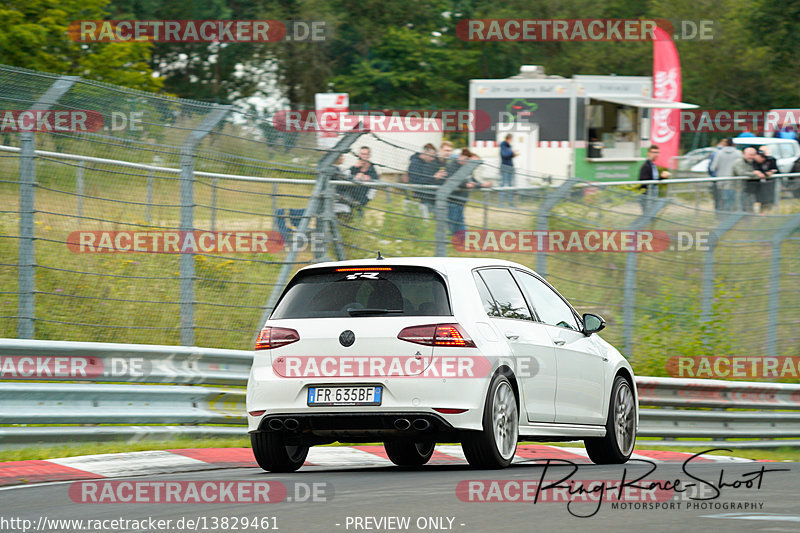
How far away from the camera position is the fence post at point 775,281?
1800 centimetres

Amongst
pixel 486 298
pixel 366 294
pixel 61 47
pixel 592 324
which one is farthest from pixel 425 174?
pixel 61 47

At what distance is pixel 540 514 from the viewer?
7059 mm

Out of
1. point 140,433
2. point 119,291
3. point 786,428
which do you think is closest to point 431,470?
point 140,433

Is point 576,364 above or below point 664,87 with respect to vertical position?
below

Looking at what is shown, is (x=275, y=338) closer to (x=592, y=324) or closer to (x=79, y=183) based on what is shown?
(x=592, y=324)

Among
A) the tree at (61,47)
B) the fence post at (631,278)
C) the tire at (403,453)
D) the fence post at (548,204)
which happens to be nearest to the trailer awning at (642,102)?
the tree at (61,47)

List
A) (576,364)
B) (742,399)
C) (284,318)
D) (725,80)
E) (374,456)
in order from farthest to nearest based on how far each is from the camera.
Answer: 1. (725,80)
2. (742,399)
3. (374,456)
4. (576,364)
5. (284,318)

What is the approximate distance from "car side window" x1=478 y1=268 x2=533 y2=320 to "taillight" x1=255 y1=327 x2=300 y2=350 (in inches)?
53.8

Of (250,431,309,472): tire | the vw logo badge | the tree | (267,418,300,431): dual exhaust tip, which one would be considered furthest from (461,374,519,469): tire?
the tree

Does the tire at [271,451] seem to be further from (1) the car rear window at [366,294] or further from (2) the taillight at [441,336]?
(2) the taillight at [441,336]

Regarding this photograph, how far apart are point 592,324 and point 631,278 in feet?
19.9

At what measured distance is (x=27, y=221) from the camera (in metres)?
11.3

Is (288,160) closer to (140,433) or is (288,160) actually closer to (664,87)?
(140,433)

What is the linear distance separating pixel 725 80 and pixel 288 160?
61.5 metres
